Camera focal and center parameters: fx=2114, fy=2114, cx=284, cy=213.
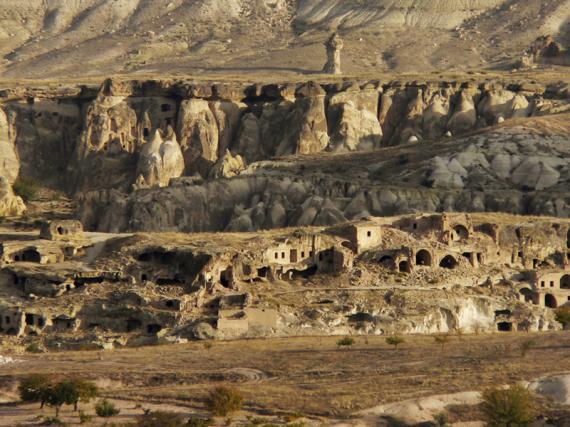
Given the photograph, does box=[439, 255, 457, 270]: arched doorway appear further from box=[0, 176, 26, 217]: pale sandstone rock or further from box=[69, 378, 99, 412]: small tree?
box=[0, 176, 26, 217]: pale sandstone rock

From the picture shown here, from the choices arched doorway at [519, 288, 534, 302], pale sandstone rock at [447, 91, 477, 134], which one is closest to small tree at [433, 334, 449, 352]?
arched doorway at [519, 288, 534, 302]

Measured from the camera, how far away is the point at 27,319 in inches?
4048

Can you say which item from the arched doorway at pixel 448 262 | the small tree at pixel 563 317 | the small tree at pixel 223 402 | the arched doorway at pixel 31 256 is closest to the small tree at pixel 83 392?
the small tree at pixel 223 402

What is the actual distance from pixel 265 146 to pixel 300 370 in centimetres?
8438

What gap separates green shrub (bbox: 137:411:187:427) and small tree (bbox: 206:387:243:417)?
3.97 feet

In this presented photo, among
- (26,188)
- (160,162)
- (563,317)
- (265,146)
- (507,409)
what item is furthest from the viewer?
(265,146)

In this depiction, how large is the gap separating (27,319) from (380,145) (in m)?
70.0

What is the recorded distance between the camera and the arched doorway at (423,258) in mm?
111125

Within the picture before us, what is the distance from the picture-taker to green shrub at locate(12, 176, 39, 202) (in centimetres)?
16044

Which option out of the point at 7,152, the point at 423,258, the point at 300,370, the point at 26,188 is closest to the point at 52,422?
the point at 300,370

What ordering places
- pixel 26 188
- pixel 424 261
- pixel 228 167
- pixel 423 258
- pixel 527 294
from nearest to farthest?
pixel 527 294
pixel 424 261
pixel 423 258
pixel 228 167
pixel 26 188

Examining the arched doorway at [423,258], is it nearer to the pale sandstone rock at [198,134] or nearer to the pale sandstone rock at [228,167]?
the pale sandstone rock at [228,167]

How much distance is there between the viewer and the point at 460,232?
4515 inches

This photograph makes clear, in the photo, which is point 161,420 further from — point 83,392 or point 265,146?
point 265,146
